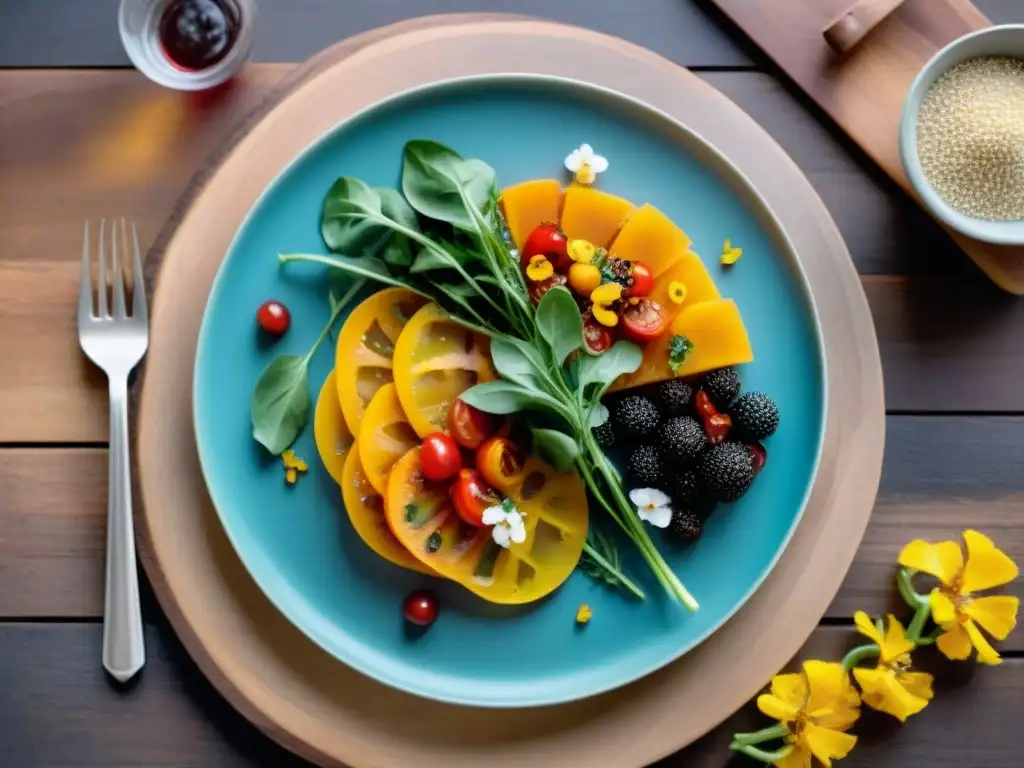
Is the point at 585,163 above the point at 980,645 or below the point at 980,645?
above

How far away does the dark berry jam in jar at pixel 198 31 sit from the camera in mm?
1414

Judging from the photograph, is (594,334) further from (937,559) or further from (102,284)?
(102,284)

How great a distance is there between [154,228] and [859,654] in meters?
1.20

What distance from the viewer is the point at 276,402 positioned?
1.31 meters

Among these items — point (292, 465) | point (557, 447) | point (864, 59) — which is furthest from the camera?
point (864, 59)

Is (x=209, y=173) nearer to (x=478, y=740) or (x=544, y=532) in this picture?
(x=544, y=532)

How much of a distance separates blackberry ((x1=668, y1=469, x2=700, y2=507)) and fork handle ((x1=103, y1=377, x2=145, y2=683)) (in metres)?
0.75

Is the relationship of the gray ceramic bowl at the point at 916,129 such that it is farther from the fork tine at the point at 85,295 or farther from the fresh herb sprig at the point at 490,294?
the fork tine at the point at 85,295

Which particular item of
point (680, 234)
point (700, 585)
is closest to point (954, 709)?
point (700, 585)

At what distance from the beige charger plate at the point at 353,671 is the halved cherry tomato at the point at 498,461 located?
1.12 ft

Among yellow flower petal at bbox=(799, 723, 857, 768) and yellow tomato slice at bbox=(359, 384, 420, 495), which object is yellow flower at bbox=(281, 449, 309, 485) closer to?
yellow tomato slice at bbox=(359, 384, 420, 495)

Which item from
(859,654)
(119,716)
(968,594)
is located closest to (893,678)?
(859,654)

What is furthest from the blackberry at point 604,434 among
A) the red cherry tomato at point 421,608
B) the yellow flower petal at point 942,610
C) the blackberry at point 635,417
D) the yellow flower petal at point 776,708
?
the yellow flower petal at point 942,610

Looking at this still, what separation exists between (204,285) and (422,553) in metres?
0.49
